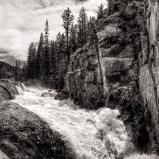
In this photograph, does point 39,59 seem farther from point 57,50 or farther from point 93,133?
point 93,133

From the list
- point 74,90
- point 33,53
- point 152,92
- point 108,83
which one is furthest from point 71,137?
point 33,53

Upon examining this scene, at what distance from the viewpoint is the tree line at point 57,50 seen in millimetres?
58594

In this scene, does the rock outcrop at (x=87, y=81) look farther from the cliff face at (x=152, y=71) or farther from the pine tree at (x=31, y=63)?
the pine tree at (x=31, y=63)

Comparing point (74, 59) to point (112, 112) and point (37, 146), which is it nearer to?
point (112, 112)

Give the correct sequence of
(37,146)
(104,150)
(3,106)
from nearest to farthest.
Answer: (37,146) → (3,106) → (104,150)

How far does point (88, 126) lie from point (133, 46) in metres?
12.1

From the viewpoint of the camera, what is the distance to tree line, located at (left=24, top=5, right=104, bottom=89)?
58.6 m

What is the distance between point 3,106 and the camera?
13680mm

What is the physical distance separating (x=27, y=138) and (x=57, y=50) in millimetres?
62515

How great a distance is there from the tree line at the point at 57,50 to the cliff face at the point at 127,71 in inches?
852

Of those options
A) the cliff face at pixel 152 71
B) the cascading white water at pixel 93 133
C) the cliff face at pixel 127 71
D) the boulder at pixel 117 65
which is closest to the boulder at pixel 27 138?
the cascading white water at pixel 93 133

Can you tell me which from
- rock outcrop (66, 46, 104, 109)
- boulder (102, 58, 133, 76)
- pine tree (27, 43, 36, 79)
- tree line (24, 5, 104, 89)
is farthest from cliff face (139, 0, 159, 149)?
pine tree (27, 43, 36, 79)

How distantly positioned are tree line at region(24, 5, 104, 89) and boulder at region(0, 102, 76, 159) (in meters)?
40.3

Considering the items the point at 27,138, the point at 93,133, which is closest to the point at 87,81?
the point at 93,133
